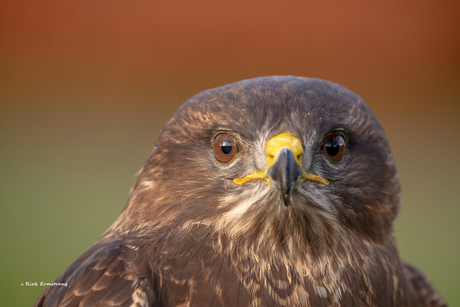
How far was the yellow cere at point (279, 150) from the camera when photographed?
2285 mm

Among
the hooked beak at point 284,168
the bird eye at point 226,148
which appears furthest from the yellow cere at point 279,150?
the bird eye at point 226,148

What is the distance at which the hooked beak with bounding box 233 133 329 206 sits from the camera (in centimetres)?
216

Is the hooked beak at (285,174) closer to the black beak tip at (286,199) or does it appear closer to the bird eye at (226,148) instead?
the black beak tip at (286,199)

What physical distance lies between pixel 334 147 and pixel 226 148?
520 millimetres

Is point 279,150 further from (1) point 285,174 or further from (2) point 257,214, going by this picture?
(2) point 257,214

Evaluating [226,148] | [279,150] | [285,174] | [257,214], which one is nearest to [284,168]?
[285,174]

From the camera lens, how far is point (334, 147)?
2525 millimetres

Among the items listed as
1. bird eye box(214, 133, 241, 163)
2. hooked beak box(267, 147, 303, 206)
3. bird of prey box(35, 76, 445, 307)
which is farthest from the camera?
bird eye box(214, 133, 241, 163)

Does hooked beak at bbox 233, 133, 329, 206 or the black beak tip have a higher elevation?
hooked beak at bbox 233, 133, 329, 206

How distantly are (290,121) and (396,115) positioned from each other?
6521mm

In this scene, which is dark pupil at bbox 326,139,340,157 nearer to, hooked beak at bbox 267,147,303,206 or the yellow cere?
the yellow cere

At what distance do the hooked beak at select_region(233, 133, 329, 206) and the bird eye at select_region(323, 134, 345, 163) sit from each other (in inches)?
6.7

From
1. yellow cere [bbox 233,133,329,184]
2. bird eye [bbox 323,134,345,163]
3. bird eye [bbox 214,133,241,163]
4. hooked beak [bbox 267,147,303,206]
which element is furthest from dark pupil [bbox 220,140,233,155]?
bird eye [bbox 323,134,345,163]

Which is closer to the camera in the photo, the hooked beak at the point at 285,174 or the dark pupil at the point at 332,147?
the hooked beak at the point at 285,174
